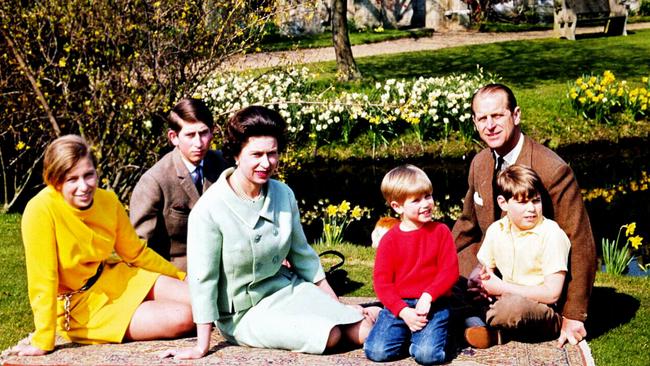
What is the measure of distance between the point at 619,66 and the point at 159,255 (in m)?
11.5

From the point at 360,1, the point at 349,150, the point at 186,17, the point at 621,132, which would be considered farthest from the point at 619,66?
the point at 186,17

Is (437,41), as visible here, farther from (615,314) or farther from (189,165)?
(189,165)

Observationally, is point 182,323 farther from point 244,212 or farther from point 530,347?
point 530,347

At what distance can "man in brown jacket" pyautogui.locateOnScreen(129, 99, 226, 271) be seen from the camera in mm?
4621

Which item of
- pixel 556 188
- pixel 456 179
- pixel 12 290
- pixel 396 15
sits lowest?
pixel 456 179

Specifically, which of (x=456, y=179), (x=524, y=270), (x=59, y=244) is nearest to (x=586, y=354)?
(x=524, y=270)

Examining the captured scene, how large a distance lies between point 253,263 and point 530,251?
51.3 inches

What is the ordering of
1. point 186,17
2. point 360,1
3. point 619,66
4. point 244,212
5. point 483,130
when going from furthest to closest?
point 360,1, point 619,66, point 186,17, point 483,130, point 244,212

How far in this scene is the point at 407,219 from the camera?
4012 millimetres

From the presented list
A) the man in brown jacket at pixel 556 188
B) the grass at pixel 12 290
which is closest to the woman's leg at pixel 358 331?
the man in brown jacket at pixel 556 188

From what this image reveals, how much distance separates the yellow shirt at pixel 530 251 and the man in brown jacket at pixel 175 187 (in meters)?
1.60

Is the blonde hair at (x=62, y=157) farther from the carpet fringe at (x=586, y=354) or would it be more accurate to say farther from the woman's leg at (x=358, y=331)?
the carpet fringe at (x=586, y=354)

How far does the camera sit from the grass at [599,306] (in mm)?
4332

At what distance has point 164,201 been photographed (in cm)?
471
